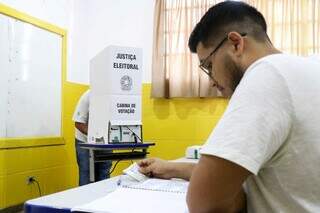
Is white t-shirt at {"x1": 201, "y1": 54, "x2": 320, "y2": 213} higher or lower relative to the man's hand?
higher

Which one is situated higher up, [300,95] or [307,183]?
[300,95]

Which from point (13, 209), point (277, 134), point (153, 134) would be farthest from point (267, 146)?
point (153, 134)

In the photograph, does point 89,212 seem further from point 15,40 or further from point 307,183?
point 15,40

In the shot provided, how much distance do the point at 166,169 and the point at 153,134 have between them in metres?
2.73

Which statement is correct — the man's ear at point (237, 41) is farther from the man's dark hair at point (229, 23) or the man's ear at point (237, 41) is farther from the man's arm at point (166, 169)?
the man's arm at point (166, 169)

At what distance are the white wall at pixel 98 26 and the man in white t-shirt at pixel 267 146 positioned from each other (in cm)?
346

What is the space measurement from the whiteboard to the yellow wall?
193mm

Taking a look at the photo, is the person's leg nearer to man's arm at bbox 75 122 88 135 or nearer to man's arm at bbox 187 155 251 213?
man's arm at bbox 75 122 88 135

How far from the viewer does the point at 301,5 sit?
144 inches

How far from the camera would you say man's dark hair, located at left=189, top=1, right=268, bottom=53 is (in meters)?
0.88

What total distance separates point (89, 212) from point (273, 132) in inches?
19.6

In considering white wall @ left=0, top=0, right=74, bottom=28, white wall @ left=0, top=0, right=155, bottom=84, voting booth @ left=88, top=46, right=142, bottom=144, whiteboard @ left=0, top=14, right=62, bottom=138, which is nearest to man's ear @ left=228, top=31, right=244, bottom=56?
voting booth @ left=88, top=46, right=142, bottom=144

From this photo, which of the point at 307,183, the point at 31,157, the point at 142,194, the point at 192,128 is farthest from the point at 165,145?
the point at 307,183

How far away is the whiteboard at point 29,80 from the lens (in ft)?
10.8
